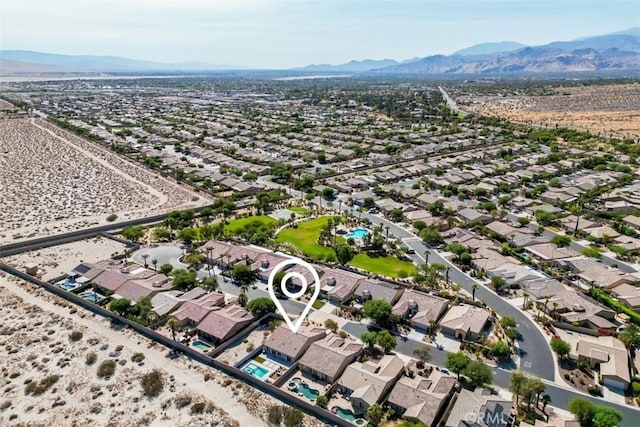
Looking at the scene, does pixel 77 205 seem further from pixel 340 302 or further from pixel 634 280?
pixel 634 280

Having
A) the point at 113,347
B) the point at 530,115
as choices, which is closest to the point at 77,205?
the point at 113,347

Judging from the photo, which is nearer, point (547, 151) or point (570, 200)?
point (570, 200)

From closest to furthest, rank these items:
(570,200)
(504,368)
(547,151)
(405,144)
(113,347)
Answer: (504,368), (113,347), (570,200), (547,151), (405,144)

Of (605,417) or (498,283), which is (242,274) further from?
(605,417)

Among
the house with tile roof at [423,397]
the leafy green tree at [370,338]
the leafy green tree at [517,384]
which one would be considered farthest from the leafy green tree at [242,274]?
the leafy green tree at [517,384]

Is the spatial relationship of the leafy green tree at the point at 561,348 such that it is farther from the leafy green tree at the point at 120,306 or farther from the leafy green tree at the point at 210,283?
the leafy green tree at the point at 120,306

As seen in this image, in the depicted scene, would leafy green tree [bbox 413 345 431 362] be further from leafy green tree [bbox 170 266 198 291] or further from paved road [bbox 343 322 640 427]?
leafy green tree [bbox 170 266 198 291]
